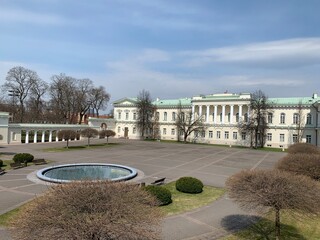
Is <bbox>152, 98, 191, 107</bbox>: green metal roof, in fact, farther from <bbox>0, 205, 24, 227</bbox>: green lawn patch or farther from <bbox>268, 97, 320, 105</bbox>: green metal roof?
<bbox>0, 205, 24, 227</bbox>: green lawn patch

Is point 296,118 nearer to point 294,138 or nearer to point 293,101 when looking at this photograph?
point 293,101

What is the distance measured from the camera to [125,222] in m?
6.88

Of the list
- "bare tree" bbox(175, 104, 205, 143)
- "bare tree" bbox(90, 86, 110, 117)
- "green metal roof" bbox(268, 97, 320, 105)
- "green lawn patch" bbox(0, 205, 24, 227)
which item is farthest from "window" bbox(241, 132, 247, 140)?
"green lawn patch" bbox(0, 205, 24, 227)

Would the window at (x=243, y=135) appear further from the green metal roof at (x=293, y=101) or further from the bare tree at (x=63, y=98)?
the bare tree at (x=63, y=98)

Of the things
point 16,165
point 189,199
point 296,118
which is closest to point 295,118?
point 296,118

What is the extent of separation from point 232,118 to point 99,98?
122 feet

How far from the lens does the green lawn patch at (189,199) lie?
15734mm

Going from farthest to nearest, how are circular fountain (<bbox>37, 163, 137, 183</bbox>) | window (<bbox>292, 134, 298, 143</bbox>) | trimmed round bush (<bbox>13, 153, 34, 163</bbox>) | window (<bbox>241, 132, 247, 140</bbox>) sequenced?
window (<bbox>241, 132, 247, 140</bbox>)
window (<bbox>292, 134, 298, 143</bbox>)
trimmed round bush (<bbox>13, 153, 34, 163</bbox>)
circular fountain (<bbox>37, 163, 137, 183</bbox>)

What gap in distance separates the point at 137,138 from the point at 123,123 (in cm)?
698

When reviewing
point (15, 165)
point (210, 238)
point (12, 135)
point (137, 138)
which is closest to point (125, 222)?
point (210, 238)

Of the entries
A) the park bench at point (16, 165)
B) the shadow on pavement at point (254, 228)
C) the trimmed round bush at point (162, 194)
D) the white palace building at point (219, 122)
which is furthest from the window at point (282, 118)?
the park bench at point (16, 165)

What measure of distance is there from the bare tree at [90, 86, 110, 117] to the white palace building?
5599 mm

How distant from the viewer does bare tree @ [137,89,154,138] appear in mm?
74750

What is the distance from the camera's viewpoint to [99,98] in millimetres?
81625
